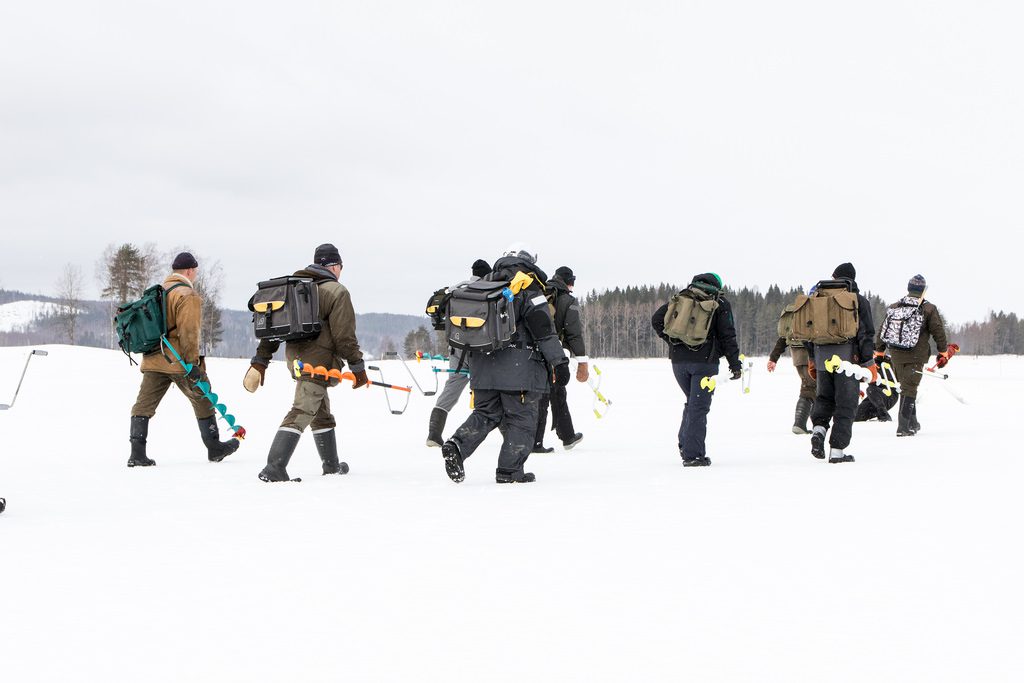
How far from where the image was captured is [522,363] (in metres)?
7.16

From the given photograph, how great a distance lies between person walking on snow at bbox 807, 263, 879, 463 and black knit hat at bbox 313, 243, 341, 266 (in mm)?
4783

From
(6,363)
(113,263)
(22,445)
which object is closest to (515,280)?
(22,445)

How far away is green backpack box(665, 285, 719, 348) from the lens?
8.41 metres

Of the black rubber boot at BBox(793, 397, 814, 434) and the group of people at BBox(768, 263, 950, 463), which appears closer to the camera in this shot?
the group of people at BBox(768, 263, 950, 463)

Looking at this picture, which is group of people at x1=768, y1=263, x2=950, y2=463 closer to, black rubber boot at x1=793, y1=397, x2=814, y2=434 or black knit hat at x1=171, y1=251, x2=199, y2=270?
black rubber boot at x1=793, y1=397, x2=814, y2=434

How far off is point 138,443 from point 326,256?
272 cm

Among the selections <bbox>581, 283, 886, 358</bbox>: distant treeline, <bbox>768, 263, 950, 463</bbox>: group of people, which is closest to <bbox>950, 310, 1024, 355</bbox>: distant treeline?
<bbox>581, 283, 886, 358</bbox>: distant treeline

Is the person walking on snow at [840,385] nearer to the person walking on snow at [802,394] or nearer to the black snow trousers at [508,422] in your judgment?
the person walking on snow at [802,394]

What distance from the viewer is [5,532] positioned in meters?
5.14

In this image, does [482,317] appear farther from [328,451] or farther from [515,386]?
[328,451]

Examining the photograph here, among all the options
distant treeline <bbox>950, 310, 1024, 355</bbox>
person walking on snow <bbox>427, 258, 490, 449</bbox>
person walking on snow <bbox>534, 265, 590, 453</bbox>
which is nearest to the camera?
person walking on snow <bbox>534, 265, 590, 453</bbox>

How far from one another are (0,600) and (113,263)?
7643 centimetres

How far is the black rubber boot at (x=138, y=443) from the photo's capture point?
8438mm

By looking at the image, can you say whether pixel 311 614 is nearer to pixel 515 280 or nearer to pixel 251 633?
pixel 251 633
